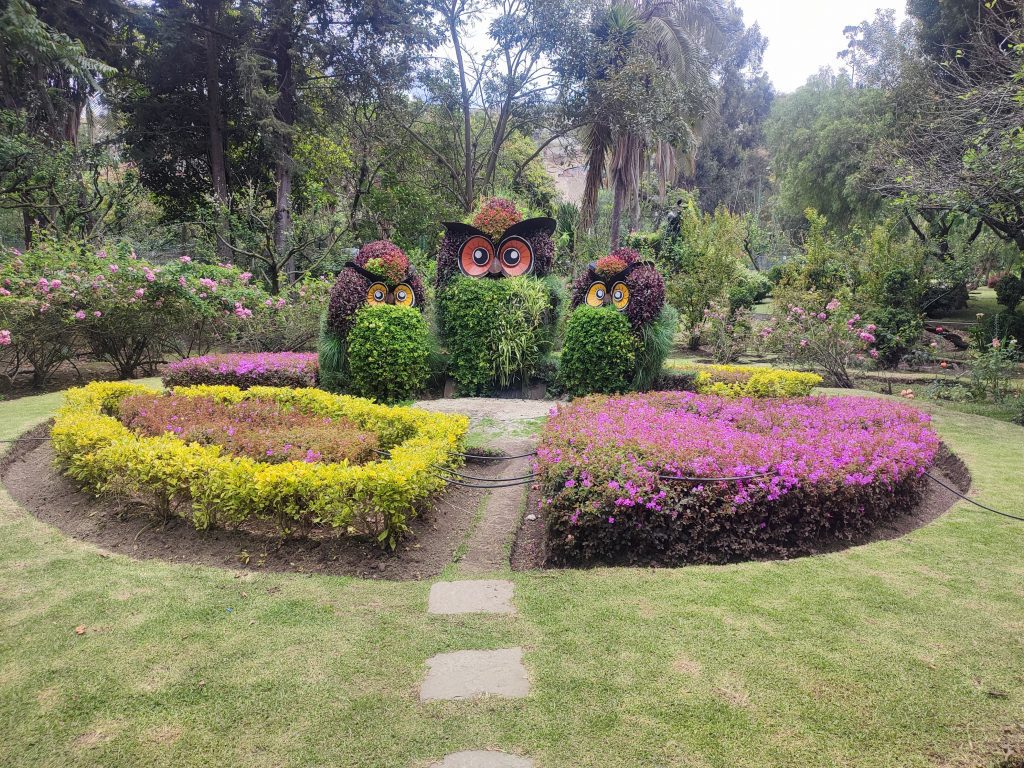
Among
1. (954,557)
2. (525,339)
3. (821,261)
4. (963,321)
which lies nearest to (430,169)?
(821,261)

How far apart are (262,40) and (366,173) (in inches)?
175

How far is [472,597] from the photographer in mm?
3176

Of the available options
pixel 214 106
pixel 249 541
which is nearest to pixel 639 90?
pixel 214 106

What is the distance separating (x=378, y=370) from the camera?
285 inches

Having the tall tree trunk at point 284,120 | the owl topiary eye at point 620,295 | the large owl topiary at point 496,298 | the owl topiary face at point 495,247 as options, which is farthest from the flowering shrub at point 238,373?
the tall tree trunk at point 284,120

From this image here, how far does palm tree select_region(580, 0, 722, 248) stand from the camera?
16.5m

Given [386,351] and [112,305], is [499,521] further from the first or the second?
[112,305]

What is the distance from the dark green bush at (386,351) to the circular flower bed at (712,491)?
3252mm

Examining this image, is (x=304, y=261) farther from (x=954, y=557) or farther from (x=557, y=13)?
(x=954, y=557)

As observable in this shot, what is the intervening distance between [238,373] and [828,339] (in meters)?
9.22

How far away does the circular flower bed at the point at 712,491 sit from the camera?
3.55 metres

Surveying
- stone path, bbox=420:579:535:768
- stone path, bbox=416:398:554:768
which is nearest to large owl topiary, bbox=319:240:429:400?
stone path, bbox=416:398:554:768

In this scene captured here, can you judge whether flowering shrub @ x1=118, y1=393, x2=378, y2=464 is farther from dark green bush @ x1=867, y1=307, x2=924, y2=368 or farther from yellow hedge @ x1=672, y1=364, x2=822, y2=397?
dark green bush @ x1=867, y1=307, x2=924, y2=368

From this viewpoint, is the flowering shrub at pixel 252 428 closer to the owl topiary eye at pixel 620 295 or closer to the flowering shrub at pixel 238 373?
the flowering shrub at pixel 238 373
